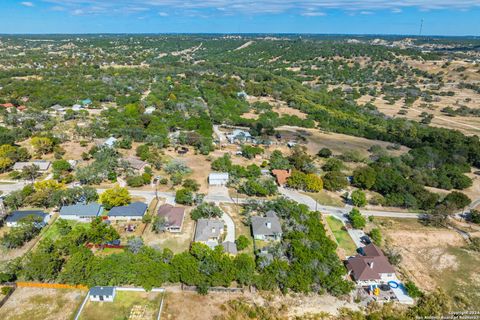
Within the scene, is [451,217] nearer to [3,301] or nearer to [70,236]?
[70,236]

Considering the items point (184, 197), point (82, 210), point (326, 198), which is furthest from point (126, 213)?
point (326, 198)

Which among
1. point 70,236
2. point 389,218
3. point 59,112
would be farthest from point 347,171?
point 59,112

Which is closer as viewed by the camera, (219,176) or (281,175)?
(219,176)

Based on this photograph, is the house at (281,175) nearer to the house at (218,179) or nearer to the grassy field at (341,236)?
the house at (218,179)

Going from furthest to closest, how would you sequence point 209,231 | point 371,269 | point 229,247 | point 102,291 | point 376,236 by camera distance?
point 376,236 → point 209,231 → point 229,247 → point 371,269 → point 102,291

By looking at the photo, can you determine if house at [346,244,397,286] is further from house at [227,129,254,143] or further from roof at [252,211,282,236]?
house at [227,129,254,143]

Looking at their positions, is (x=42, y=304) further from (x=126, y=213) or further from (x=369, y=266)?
(x=369, y=266)

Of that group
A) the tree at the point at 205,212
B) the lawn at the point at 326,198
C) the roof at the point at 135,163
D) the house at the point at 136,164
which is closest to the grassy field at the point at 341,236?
the lawn at the point at 326,198
